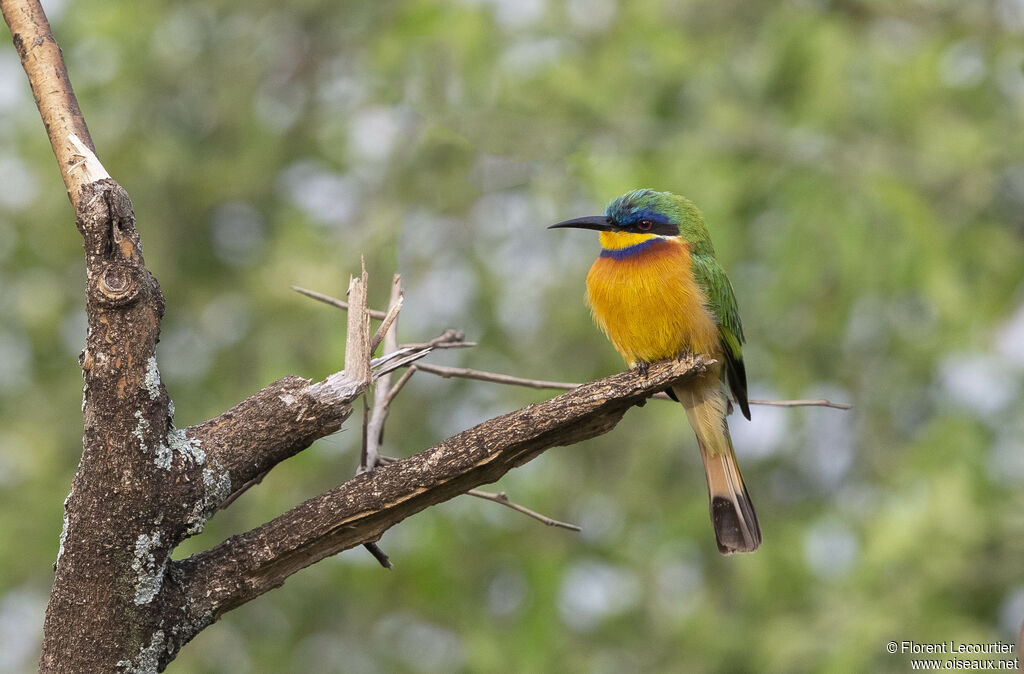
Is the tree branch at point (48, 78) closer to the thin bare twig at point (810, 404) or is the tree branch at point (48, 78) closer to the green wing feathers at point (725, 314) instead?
the thin bare twig at point (810, 404)

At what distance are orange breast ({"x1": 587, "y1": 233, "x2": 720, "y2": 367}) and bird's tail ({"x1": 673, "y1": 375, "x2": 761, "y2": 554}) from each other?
0.45 feet

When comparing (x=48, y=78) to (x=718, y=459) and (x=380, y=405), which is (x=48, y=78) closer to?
(x=380, y=405)

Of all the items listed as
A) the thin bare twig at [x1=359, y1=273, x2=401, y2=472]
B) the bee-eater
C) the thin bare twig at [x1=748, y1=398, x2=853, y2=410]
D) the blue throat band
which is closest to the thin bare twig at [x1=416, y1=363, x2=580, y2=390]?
the thin bare twig at [x1=359, y1=273, x2=401, y2=472]

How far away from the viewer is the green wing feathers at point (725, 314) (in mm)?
3434

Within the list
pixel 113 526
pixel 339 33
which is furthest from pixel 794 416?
pixel 113 526

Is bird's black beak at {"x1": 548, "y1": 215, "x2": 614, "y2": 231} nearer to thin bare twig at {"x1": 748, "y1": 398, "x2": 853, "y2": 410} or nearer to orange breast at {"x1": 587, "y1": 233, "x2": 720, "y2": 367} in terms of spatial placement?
orange breast at {"x1": 587, "y1": 233, "x2": 720, "y2": 367}

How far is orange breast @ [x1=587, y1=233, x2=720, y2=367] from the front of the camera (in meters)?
3.36

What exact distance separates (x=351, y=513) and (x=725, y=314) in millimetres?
1766

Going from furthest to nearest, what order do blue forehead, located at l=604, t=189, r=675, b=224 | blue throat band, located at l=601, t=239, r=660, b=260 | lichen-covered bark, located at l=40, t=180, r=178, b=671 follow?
blue forehead, located at l=604, t=189, r=675, b=224
blue throat band, located at l=601, t=239, r=660, b=260
lichen-covered bark, located at l=40, t=180, r=178, b=671

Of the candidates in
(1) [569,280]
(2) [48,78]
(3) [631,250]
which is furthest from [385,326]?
(1) [569,280]

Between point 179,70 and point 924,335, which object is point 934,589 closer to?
point 924,335

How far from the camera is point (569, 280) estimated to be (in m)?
6.84

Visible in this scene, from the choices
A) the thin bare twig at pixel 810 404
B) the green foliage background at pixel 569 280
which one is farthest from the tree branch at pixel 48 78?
A: the green foliage background at pixel 569 280

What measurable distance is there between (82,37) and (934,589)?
578cm
